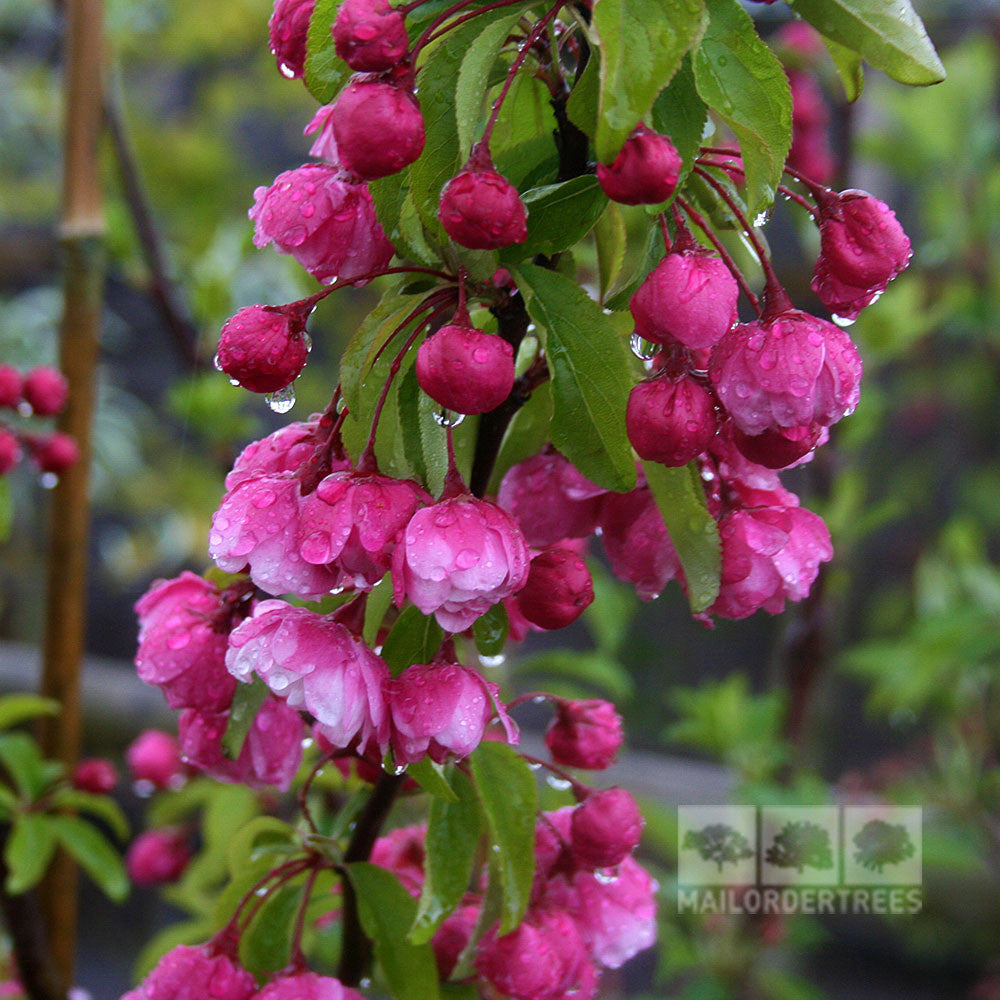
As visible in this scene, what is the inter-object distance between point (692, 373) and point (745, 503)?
0.35 ft

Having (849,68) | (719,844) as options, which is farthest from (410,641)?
(719,844)

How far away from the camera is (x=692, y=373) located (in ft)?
1.64

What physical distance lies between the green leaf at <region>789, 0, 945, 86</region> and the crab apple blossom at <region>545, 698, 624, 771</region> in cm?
39

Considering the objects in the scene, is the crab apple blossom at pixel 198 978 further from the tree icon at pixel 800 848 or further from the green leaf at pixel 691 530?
the tree icon at pixel 800 848

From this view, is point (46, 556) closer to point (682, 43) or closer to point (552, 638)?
point (682, 43)

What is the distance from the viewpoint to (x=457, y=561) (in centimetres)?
46

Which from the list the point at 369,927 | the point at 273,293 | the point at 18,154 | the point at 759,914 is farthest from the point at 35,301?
the point at 369,927

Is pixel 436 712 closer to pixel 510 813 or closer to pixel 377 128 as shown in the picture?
pixel 510 813

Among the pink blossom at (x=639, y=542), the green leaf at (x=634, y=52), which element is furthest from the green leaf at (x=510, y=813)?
the green leaf at (x=634, y=52)

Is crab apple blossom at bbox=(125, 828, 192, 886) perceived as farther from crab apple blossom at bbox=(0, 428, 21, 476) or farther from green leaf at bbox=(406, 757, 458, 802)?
green leaf at bbox=(406, 757, 458, 802)

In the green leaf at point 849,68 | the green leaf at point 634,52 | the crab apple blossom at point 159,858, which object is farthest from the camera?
the crab apple blossom at point 159,858

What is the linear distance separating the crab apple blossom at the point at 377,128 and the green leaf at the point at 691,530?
19 cm

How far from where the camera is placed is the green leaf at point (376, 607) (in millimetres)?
546

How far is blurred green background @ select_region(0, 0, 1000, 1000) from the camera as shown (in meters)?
1.60
